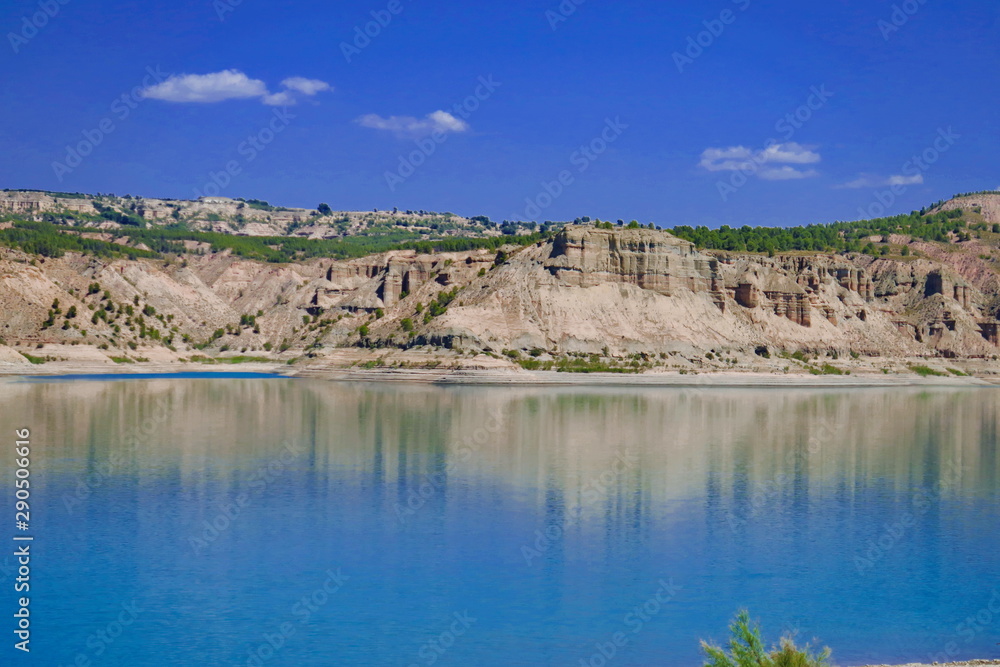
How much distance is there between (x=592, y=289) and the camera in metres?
112

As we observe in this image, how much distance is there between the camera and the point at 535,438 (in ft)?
165

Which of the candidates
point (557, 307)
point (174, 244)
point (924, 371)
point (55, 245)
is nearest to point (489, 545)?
point (557, 307)

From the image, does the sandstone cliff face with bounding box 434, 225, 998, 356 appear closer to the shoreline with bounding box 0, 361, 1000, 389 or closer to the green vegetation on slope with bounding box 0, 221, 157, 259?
the shoreline with bounding box 0, 361, 1000, 389

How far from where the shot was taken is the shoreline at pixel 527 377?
96938 millimetres

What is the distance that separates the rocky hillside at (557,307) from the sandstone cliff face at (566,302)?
23cm

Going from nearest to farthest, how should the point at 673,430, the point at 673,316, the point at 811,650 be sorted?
the point at 811,650
the point at 673,430
the point at 673,316

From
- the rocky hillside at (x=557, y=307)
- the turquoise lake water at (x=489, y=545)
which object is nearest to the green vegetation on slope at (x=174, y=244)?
the rocky hillside at (x=557, y=307)

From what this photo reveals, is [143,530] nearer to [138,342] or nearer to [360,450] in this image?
[360,450]

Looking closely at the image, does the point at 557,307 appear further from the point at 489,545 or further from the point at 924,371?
Answer: the point at 489,545

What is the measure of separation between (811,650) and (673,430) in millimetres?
36671

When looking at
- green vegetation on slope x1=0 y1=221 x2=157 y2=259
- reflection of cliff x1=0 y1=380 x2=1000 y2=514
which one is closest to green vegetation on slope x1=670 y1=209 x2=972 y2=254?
reflection of cliff x1=0 y1=380 x2=1000 y2=514

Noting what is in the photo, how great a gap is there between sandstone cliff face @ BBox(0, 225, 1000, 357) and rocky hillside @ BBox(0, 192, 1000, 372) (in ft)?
0.75

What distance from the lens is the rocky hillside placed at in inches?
4158

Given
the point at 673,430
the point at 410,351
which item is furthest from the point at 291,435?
the point at 410,351
